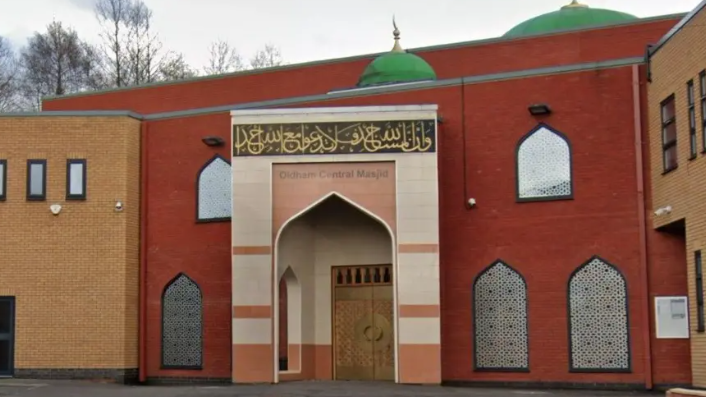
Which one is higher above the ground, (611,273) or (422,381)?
(611,273)

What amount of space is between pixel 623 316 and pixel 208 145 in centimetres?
786

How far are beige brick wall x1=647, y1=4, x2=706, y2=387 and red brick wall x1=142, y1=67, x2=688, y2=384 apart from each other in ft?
1.60

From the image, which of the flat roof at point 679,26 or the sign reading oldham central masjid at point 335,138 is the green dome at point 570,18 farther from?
the flat roof at point 679,26

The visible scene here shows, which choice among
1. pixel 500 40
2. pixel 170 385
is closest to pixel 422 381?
pixel 170 385

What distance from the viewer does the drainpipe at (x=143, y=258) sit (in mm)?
19219

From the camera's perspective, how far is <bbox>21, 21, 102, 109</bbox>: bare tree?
4319 cm

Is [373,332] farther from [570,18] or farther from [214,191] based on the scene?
[570,18]

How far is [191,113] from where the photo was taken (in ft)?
63.9

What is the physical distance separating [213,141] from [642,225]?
7.57 m

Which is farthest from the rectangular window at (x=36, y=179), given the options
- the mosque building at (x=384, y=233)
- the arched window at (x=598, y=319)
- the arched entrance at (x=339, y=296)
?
the arched window at (x=598, y=319)

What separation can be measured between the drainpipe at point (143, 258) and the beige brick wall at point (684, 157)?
29.7ft

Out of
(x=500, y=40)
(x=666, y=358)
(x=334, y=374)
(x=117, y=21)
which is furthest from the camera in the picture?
(x=117, y=21)

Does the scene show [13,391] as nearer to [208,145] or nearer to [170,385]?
[170,385]

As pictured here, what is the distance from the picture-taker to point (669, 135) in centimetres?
1595
